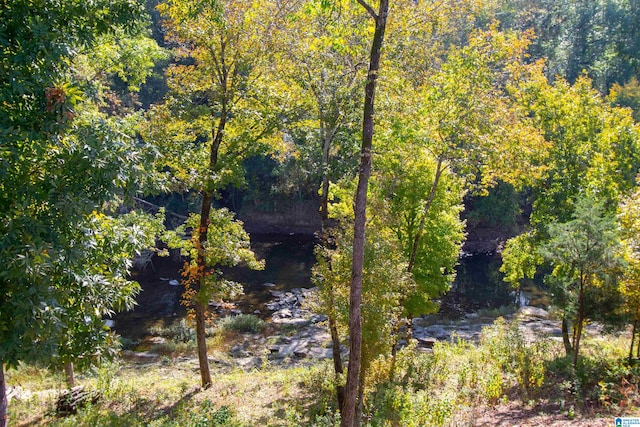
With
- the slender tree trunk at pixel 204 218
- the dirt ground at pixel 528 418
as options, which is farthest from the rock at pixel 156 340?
the dirt ground at pixel 528 418

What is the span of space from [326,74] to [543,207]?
29.0 feet

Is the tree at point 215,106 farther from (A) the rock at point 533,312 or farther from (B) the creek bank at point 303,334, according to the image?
(A) the rock at point 533,312

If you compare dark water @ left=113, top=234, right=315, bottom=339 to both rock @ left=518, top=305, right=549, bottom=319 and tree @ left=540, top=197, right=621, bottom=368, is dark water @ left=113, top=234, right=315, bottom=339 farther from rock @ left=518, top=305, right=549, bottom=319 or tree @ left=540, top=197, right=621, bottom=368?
tree @ left=540, top=197, right=621, bottom=368

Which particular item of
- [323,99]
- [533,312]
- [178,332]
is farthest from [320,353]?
[533,312]

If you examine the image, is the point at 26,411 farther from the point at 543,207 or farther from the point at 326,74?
the point at 543,207

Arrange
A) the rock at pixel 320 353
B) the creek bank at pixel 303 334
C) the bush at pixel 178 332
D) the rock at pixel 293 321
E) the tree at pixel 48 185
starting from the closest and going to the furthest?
the tree at pixel 48 185, the creek bank at pixel 303 334, the rock at pixel 320 353, the bush at pixel 178 332, the rock at pixel 293 321

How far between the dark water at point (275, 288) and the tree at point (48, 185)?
689 inches

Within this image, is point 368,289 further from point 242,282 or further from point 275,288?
point 242,282

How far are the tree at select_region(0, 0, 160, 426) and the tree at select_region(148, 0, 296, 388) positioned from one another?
17.7 feet

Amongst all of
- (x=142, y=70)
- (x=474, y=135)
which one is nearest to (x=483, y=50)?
(x=474, y=135)

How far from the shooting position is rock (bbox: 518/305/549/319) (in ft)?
83.6

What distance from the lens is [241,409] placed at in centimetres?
1256

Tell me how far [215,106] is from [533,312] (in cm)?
2098

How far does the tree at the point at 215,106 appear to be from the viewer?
39.9 feet
